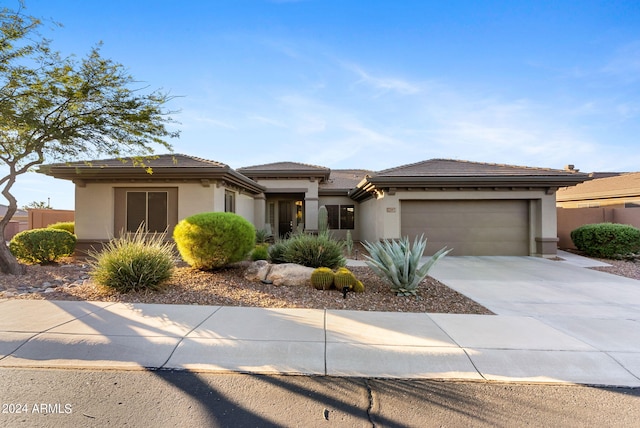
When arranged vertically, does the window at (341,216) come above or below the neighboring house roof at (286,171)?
below

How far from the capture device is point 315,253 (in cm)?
825

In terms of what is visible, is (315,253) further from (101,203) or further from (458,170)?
(101,203)

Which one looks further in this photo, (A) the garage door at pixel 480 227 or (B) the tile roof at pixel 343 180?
(B) the tile roof at pixel 343 180

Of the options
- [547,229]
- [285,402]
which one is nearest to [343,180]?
[547,229]

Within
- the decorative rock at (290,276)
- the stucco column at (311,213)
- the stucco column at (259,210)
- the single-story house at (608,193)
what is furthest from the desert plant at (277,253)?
the single-story house at (608,193)

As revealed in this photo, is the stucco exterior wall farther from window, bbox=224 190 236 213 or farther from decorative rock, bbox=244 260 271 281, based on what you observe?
decorative rock, bbox=244 260 271 281

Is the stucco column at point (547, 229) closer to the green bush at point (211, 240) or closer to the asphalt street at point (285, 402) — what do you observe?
the asphalt street at point (285, 402)

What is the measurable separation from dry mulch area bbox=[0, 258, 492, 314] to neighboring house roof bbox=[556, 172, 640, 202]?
18032 millimetres

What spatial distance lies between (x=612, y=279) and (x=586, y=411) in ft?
26.5

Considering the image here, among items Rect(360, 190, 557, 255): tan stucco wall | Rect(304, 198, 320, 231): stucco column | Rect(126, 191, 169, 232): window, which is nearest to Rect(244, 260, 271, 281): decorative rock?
Rect(126, 191, 169, 232): window

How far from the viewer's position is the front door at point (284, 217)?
18.6 metres

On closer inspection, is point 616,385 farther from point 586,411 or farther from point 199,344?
point 199,344

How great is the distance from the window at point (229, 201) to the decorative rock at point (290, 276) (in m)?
5.97

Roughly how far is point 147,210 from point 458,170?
42.0ft
